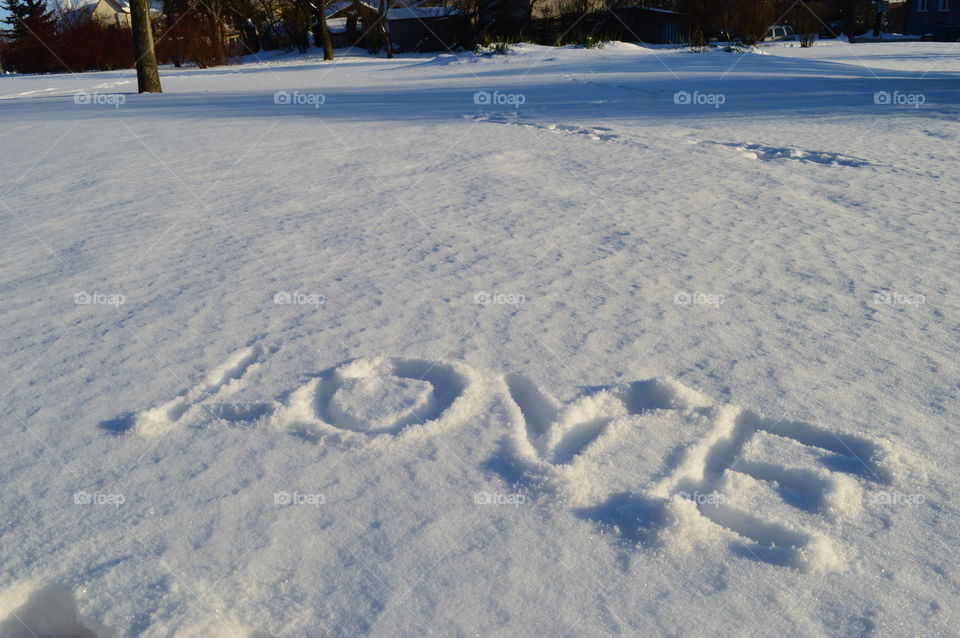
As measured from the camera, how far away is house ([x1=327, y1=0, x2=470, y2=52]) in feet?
96.8

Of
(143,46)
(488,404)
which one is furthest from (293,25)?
(488,404)

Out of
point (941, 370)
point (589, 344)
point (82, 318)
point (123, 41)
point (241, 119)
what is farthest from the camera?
point (123, 41)

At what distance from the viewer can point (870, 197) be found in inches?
172

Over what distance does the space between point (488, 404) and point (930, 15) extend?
4059cm

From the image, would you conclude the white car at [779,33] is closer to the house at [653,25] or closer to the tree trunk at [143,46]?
the house at [653,25]

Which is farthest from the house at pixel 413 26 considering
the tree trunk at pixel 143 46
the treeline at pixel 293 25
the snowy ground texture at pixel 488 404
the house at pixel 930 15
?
the snowy ground texture at pixel 488 404

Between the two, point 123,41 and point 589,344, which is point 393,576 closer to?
point 589,344

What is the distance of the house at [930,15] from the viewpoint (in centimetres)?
3197

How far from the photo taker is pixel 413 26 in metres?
32.1

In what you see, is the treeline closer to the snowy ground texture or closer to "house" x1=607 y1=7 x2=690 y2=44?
"house" x1=607 y1=7 x2=690 y2=44

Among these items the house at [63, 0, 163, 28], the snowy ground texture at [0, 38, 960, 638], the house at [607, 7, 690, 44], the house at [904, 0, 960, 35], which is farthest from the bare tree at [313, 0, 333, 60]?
the house at [904, 0, 960, 35]

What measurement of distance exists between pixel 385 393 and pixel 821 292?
1.97 meters

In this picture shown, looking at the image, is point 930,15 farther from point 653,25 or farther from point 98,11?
point 98,11

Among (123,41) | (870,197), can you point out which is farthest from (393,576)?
(123,41)
